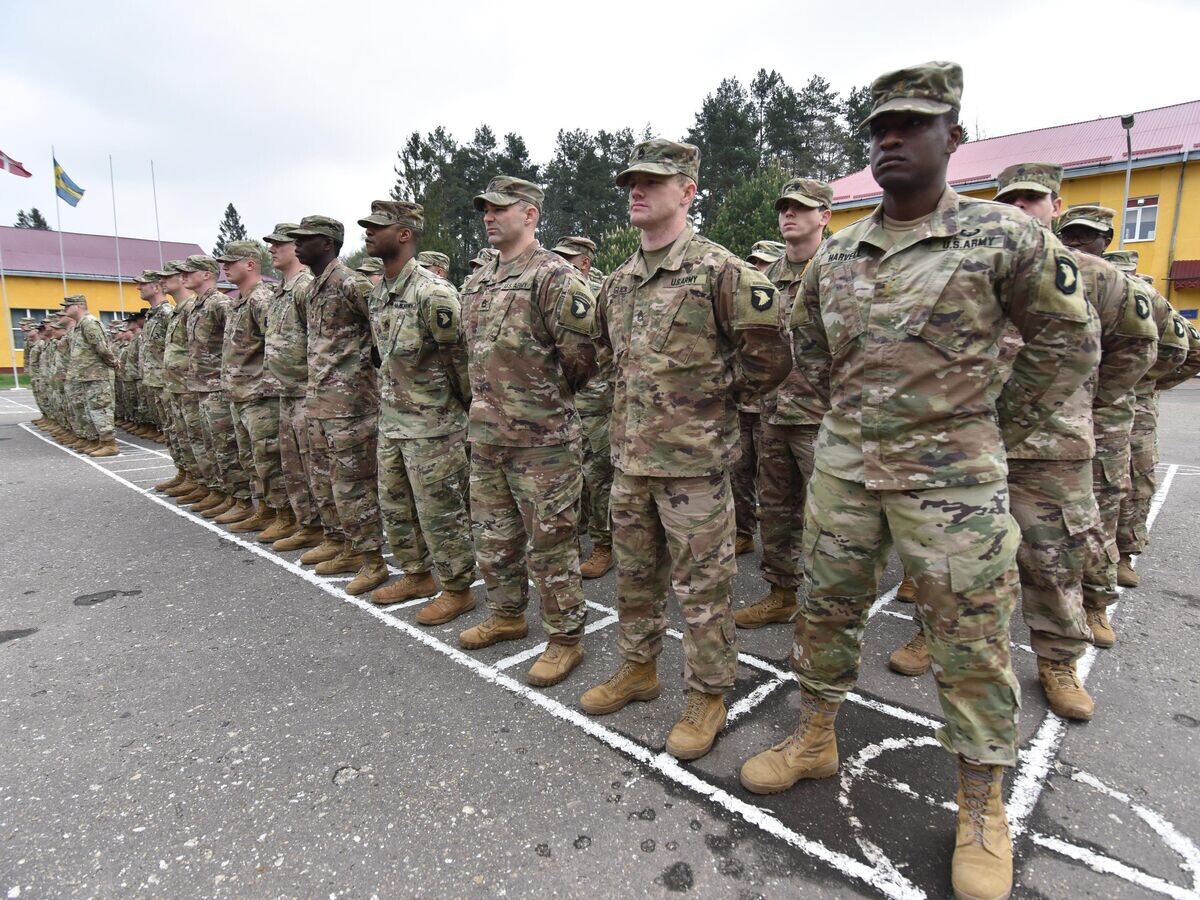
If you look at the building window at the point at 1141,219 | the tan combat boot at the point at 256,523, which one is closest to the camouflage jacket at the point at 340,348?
the tan combat boot at the point at 256,523

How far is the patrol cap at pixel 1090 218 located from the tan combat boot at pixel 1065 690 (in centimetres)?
216

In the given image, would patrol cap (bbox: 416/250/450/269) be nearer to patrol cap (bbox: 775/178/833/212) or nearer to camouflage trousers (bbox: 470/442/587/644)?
patrol cap (bbox: 775/178/833/212)

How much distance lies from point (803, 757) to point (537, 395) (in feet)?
6.31

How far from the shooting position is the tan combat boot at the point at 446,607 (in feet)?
12.7

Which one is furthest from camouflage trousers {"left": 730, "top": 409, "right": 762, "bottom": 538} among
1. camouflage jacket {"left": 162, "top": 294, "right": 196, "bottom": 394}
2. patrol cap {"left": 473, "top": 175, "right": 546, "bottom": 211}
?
camouflage jacket {"left": 162, "top": 294, "right": 196, "bottom": 394}

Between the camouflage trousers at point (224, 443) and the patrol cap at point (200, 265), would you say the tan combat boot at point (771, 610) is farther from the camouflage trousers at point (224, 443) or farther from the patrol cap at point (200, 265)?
the patrol cap at point (200, 265)

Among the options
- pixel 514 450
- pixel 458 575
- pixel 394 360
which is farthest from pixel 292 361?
pixel 514 450

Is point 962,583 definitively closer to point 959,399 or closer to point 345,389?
point 959,399

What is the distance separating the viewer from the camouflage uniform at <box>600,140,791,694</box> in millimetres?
2502

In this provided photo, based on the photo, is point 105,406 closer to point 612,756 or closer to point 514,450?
point 514,450

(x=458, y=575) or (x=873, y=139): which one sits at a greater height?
(x=873, y=139)

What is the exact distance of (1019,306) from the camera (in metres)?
1.93

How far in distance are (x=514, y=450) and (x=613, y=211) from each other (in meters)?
41.3

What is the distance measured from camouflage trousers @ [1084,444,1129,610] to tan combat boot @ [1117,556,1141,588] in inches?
38.9
